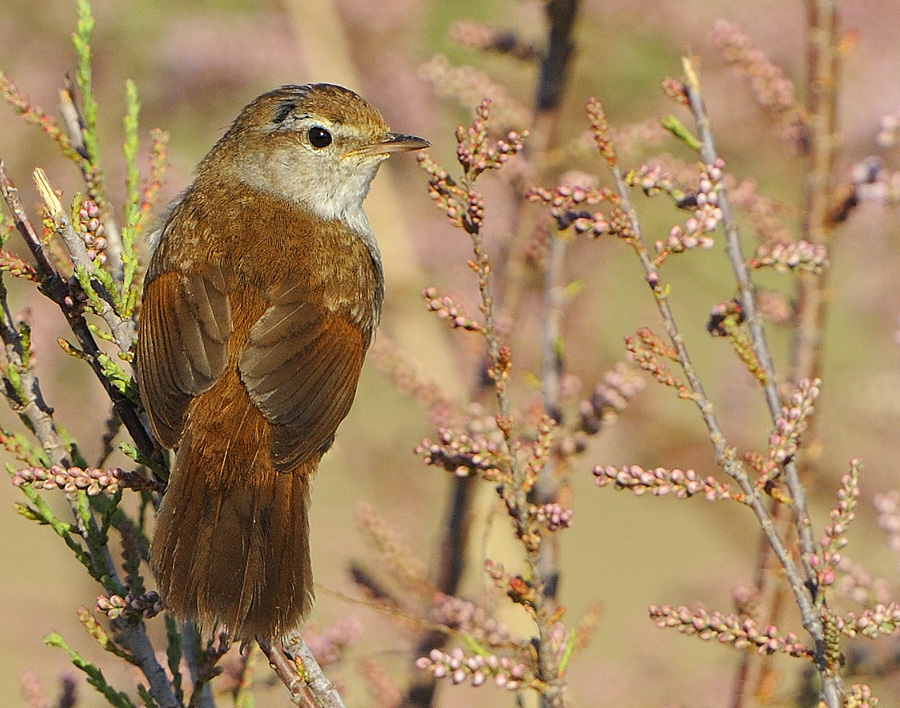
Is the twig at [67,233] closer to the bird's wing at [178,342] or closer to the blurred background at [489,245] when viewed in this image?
the bird's wing at [178,342]

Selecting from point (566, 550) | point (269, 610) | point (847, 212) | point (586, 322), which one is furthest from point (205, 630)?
point (566, 550)

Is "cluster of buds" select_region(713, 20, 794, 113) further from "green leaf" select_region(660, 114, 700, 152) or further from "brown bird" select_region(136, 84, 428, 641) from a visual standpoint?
"brown bird" select_region(136, 84, 428, 641)

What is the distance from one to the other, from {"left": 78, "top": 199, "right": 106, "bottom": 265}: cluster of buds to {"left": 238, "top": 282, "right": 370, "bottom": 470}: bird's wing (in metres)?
0.59

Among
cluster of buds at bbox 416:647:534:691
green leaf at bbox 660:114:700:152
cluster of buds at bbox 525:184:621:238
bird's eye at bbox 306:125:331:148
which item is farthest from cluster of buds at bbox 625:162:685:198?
bird's eye at bbox 306:125:331:148

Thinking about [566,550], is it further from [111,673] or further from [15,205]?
[15,205]

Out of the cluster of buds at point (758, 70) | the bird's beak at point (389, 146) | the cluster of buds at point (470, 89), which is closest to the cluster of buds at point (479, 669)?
the cluster of buds at point (758, 70)

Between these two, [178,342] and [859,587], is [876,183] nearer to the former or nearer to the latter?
[859,587]

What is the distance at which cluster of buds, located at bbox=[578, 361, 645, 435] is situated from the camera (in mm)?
2823

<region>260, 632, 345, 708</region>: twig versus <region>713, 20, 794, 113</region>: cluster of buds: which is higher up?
<region>713, 20, 794, 113</region>: cluster of buds

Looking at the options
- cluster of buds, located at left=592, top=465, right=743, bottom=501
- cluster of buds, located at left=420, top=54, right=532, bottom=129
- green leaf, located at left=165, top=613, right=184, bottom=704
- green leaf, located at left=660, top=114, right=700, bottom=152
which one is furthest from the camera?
cluster of buds, located at left=420, top=54, right=532, bottom=129

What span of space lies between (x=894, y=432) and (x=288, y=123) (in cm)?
245

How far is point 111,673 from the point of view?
4.38 metres

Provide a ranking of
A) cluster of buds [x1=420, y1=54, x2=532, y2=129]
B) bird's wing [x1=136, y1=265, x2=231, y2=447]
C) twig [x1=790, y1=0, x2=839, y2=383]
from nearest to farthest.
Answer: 1. bird's wing [x1=136, y1=265, x2=231, y2=447]
2. twig [x1=790, y1=0, x2=839, y2=383]
3. cluster of buds [x1=420, y1=54, x2=532, y2=129]

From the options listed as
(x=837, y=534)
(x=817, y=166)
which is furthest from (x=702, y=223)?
(x=817, y=166)
